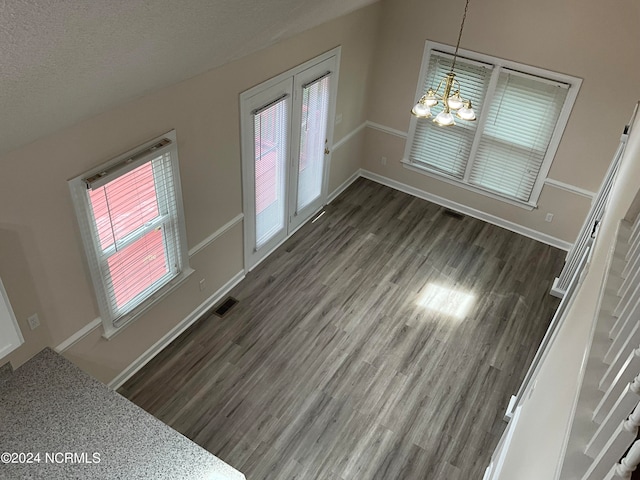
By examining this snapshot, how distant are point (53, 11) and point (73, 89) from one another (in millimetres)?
923

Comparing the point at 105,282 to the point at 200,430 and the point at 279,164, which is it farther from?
the point at 279,164

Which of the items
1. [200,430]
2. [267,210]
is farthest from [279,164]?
[200,430]

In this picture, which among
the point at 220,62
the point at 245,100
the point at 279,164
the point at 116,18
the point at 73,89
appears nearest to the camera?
the point at 116,18

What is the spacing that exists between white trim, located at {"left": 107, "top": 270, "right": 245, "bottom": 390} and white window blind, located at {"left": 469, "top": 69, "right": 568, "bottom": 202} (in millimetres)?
3407

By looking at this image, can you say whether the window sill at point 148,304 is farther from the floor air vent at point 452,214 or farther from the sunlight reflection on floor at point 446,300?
the floor air vent at point 452,214

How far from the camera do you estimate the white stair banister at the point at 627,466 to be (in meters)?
1.12

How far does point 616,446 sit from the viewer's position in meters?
1.26

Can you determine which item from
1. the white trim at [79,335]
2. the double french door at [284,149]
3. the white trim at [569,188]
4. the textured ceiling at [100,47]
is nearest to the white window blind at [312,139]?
the double french door at [284,149]

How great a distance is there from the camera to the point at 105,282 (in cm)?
391

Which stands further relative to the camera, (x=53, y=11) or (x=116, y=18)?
(x=116, y=18)

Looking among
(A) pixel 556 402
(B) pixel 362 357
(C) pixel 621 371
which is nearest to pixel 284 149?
(B) pixel 362 357

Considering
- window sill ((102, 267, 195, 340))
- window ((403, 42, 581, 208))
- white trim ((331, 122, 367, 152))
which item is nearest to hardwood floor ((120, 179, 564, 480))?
window sill ((102, 267, 195, 340))

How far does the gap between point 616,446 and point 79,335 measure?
3658 mm

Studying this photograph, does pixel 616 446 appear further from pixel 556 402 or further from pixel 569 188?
pixel 569 188
